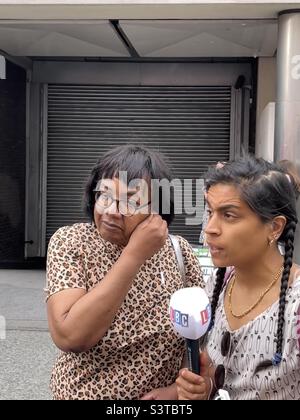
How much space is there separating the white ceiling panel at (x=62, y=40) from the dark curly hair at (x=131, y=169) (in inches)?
201

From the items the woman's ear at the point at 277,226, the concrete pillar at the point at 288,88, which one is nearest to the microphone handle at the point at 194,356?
the woman's ear at the point at 277,226

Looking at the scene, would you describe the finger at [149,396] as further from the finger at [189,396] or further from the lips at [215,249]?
the lips at [215,249]

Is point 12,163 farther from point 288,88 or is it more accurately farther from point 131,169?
point 131,169

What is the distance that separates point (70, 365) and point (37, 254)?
27.7 ft

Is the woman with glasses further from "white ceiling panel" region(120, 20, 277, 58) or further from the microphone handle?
"white ceiling panel" region(120, 20, 277, 58)

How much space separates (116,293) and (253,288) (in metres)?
0.40

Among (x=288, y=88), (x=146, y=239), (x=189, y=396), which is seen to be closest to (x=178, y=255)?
(x=146, y=239)

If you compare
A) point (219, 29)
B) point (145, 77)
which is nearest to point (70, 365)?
point (219, 29)

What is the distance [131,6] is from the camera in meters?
6.04

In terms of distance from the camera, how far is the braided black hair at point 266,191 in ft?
5.27

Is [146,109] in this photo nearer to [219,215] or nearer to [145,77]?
[145,77]

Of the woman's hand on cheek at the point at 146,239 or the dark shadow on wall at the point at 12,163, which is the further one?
the dark shadow on wall at the point at 12,163

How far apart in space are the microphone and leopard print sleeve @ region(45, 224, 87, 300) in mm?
333
